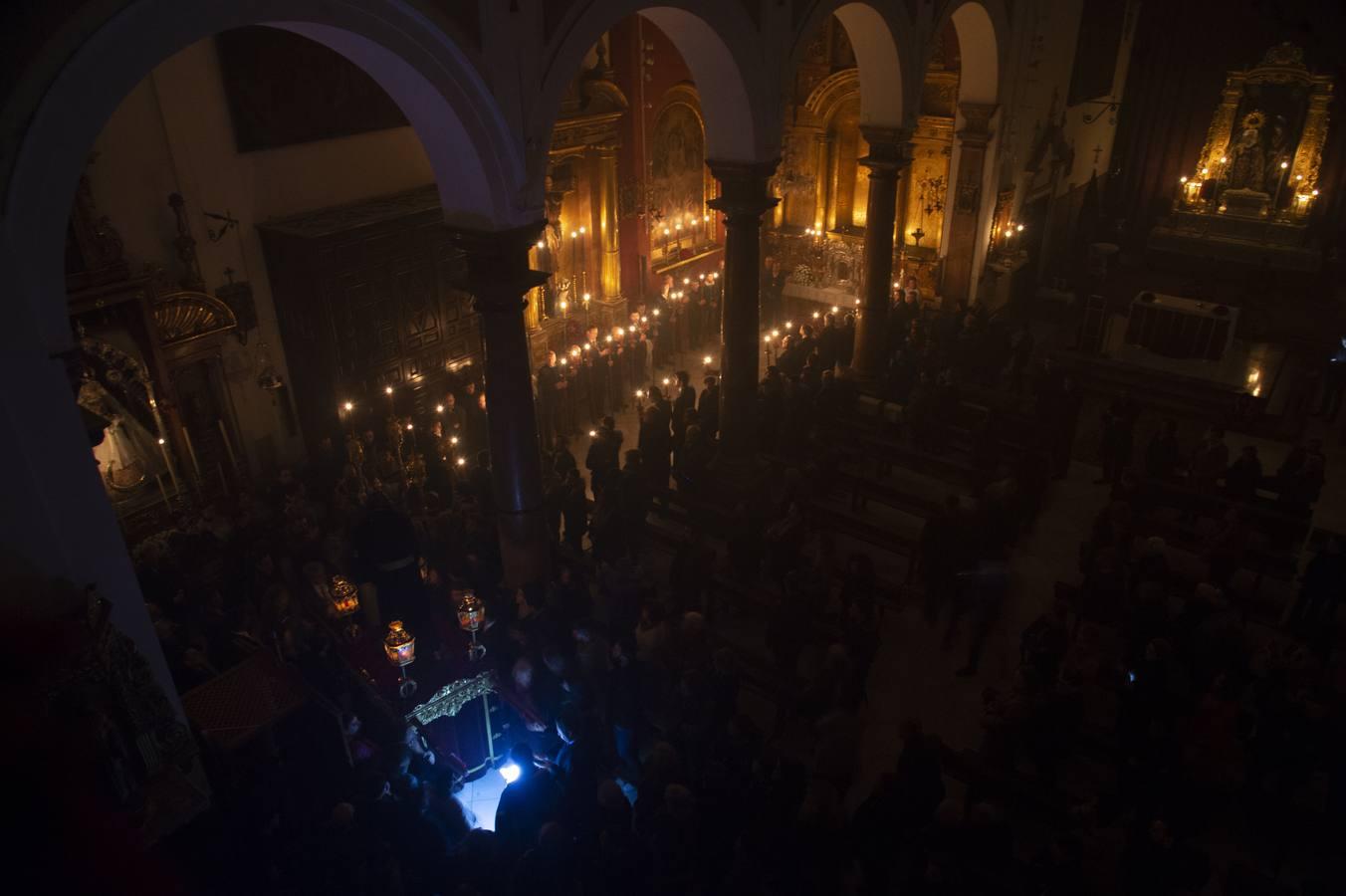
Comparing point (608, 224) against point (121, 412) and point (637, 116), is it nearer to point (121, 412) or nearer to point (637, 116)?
point (637, 116)

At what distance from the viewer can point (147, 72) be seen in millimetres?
5180

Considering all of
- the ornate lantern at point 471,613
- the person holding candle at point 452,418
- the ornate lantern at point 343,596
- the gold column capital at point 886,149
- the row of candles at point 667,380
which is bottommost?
the row of candles at point 667,380

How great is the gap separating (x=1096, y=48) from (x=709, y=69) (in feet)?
44.1

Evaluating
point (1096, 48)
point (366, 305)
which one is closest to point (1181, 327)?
point (1096, 48)

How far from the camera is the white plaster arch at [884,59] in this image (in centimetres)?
1121

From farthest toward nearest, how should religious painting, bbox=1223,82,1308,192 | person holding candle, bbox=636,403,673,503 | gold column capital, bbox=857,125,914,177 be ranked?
1. religious painting, bbox=1223,82,1308,192
2. gold column capital, bbox=857,125,914,177
3. person holding candle, bbox=636,403,673,503

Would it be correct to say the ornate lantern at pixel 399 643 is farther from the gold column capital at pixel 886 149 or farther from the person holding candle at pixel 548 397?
the gold column capital at pixel 886 149

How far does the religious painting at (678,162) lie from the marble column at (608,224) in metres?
1.38

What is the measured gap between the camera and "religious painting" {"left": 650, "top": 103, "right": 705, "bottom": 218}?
16.8 meters

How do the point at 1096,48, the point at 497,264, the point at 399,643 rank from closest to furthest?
1. the point at 399,643
2. the point at 497,264
3. the point at 1096,48

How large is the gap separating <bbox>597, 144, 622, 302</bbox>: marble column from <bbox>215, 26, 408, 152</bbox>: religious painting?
445cm

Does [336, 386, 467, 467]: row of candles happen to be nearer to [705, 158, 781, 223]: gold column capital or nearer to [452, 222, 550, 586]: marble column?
[452, 222, 550, 586]: marble column

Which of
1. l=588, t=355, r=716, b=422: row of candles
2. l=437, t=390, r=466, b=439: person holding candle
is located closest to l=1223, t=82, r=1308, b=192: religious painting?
l=588, t=355, r=716, b=422: row of candles

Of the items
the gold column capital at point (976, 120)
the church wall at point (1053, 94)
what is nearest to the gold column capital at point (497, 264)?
the gold column capital at point (976, 120)
